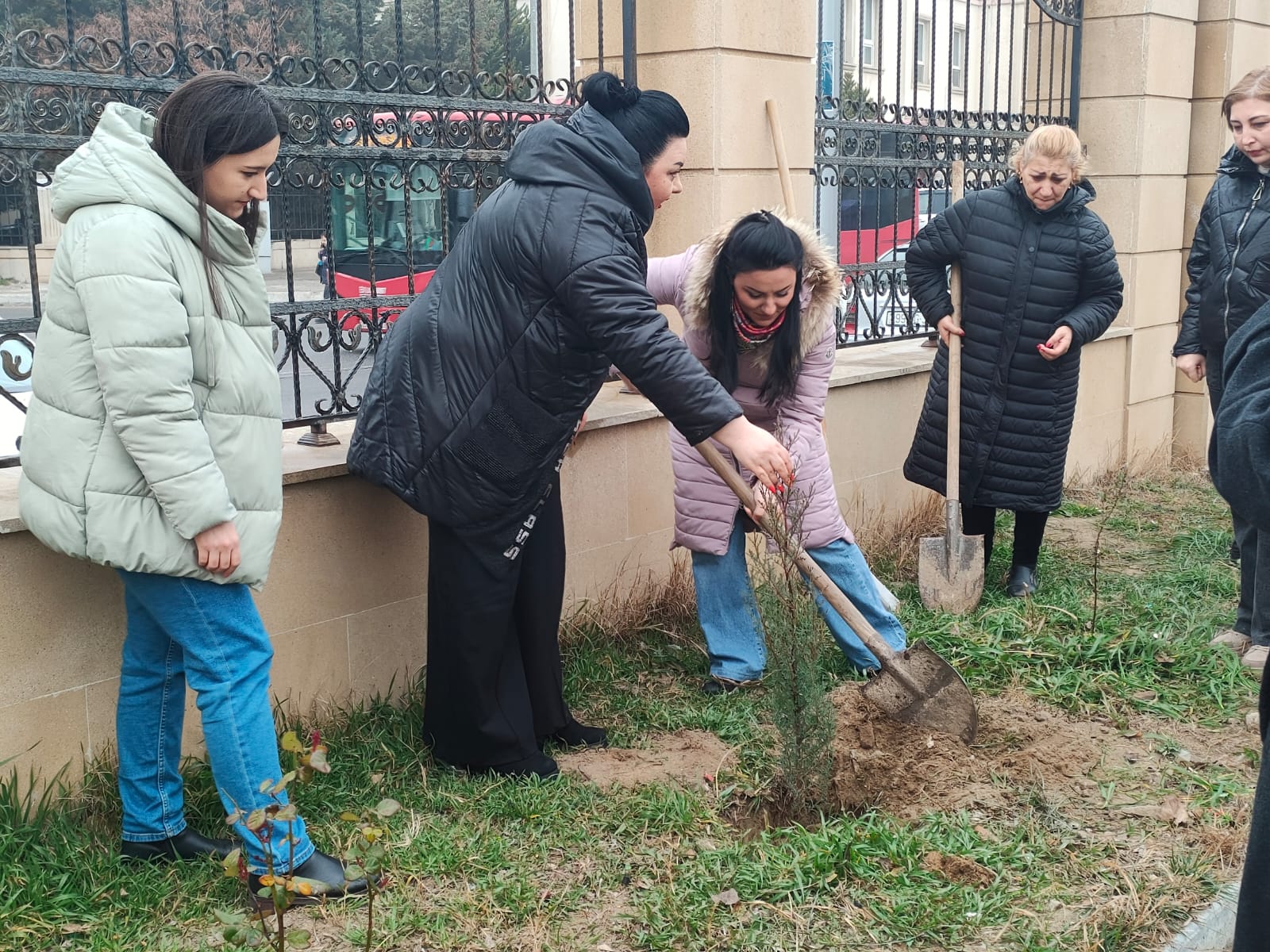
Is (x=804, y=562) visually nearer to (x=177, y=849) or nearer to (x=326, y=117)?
(x=177, y=849)

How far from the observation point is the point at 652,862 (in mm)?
3174

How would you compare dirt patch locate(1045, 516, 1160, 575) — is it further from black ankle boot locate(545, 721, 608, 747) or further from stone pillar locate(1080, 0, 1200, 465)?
black ankle boot locate(545, 721, 608, 747)

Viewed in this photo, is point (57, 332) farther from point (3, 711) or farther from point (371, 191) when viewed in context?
point (371, 191)

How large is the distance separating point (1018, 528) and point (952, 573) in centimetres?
44

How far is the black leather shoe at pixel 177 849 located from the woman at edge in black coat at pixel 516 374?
27.8 inches

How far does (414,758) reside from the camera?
12.1ft

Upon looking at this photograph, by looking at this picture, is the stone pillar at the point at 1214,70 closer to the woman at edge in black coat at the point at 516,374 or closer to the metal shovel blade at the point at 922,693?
the metal shovel blade at the point at 922,693

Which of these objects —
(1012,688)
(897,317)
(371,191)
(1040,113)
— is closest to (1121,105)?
(1040,113)

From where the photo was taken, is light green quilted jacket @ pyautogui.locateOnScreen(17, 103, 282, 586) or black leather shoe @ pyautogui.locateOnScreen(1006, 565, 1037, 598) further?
black leather shoe @ pyautogui.locateOnScreen(1006, 565, 1037, 598)

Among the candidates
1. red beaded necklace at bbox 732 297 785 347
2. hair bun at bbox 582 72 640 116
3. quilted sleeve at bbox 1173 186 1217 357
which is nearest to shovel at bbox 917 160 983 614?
quilted sleeve at bbox 1173 186 1217 357

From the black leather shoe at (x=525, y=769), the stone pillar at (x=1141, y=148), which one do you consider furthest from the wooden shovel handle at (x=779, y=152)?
the stone pillar at (x=1141, y=148)

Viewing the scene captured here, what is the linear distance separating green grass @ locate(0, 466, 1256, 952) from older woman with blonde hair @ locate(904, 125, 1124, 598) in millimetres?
1201

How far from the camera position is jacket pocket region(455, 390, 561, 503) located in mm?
3359

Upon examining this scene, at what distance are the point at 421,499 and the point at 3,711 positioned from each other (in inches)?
43.3
